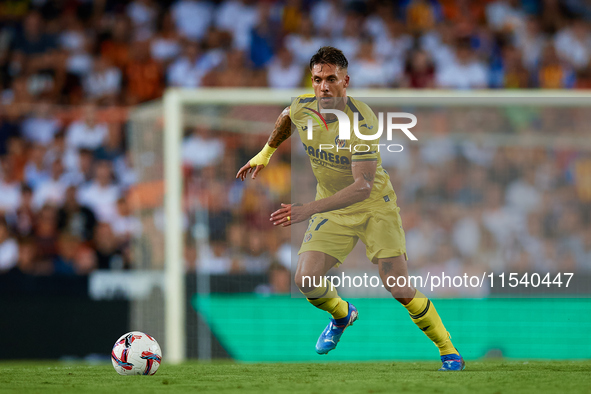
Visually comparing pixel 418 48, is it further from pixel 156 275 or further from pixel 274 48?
pixel 156 275

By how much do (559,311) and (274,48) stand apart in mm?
5912

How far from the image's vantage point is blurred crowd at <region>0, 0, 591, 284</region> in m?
8.87

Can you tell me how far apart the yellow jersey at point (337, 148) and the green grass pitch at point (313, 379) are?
1336 millimetres

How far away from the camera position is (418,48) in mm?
12281

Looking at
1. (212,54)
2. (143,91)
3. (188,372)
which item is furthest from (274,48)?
(188,372)

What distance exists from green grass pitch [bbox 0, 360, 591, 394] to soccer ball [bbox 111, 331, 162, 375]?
0.09 m

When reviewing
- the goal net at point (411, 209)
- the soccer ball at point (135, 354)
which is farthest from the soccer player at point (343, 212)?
the goal net at point (411, 209)

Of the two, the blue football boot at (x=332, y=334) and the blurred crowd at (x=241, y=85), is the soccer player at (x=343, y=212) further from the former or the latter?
the blurred crowd at (x=241, y=85)

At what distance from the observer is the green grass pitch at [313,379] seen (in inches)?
199

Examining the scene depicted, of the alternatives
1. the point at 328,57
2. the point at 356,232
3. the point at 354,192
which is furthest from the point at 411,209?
the point at 328,57

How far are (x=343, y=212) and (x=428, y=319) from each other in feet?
3.45

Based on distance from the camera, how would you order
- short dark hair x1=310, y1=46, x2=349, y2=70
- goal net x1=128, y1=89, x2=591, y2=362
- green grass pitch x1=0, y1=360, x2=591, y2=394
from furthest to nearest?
goal net x1=128, y1=89, x2=591, y2=362 → short dark hair x1=310, y1=46, x2=349, y2=70 → green grass pitch x1=0, y1=360, x2=591, y2=394

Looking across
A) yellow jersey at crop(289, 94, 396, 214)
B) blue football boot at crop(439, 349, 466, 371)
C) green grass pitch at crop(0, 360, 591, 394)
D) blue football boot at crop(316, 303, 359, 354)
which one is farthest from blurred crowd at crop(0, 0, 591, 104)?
blue football boot at crop(439, 349, 466, 371)

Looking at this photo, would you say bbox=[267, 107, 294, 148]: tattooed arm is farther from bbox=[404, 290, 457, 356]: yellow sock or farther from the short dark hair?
bbox=[404, 290, 457, 356]: yellow sock
